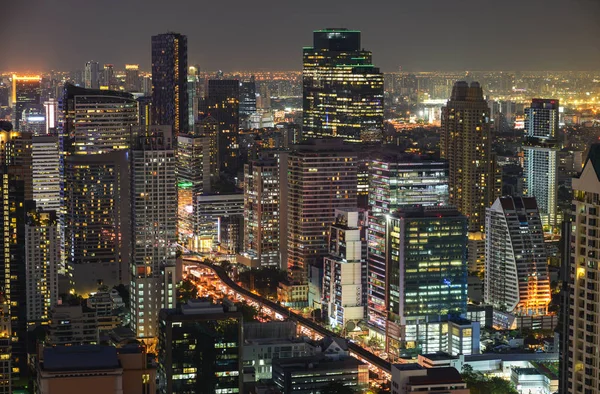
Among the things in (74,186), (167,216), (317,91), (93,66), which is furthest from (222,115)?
(167,216)

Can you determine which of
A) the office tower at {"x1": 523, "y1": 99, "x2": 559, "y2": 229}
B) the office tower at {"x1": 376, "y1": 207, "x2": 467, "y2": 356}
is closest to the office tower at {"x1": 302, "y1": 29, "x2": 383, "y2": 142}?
the office tower at {"x1": 523, "y1": 99, "x2": 559, "y2": 229}

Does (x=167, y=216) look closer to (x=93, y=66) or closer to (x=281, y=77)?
(x=93, y=66)

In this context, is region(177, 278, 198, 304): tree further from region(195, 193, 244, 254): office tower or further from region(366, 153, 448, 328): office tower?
region(195, 193, 244, 254): office tower

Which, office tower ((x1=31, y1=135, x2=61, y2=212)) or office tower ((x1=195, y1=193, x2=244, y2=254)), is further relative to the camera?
office tower ((x1=195, y1=193, x2=244, y2=254))

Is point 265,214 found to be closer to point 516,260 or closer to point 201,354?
point 516,260

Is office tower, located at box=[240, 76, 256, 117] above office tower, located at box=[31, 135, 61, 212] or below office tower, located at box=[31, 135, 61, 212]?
above

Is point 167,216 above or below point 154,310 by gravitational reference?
above

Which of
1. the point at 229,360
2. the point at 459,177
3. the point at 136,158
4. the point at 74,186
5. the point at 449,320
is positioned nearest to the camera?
the point at 229,360
